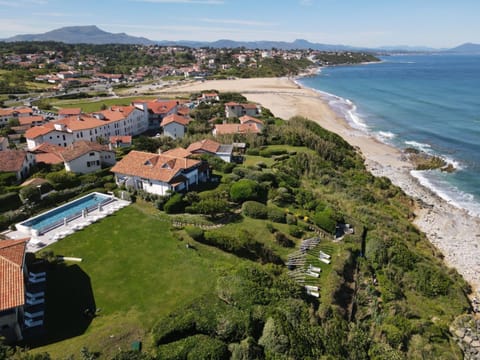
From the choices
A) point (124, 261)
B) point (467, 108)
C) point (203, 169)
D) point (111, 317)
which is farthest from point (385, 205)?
point (467, 108)

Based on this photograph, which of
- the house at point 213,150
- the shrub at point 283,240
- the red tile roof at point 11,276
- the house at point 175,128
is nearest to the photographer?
the red tile roof at point 11,276

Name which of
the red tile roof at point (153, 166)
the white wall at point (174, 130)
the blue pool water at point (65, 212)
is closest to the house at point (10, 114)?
the white wall at point (174, 130)

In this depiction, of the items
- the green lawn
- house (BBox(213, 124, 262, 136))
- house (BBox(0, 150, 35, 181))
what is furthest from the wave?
house (BBox(0, 150, 35, 181))

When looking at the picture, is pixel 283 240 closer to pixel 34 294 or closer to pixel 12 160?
pixel 34 294

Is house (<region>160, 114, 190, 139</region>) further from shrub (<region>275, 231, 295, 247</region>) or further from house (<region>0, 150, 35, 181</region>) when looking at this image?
shrub (<region>275, 231, 295, 247</region>)

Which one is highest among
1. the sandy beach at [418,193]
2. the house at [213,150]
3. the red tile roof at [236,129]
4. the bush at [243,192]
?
the red tile roof at [236,129]

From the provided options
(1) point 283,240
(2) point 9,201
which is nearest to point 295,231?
(1) point 283,240

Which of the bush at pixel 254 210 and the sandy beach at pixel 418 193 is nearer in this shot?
the bush at pixel 254 210

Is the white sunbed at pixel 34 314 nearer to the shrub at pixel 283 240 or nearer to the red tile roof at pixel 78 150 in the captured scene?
the shrub at pixel 283 240

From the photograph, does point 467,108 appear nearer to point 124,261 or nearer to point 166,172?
point 166,172
